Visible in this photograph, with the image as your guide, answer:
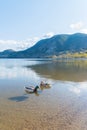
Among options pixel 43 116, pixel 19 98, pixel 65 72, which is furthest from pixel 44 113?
pixel 65 72

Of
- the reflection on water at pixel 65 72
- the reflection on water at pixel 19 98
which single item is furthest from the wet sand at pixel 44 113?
the reflection on water at pixel 65 72

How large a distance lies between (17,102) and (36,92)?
18.2ft

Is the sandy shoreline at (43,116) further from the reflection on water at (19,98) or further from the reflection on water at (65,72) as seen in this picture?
the reflection on water at (65,72)

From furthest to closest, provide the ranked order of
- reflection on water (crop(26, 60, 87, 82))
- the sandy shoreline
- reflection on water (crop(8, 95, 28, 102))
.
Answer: reflection on water (crop(26, 60, 87, 82)) < reflection on water (crop(8, 95, 28, 102)) < the sandy shoreline

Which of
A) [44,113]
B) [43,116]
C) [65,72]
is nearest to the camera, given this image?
[43,116]

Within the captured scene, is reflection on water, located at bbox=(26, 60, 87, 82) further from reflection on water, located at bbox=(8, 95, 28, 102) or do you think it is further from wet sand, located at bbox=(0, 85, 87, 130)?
wet sand, located at bbox=(0, 85, 87, 130)

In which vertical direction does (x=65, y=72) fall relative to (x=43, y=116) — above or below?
above

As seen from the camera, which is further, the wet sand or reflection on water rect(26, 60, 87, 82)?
reflection on water rect(26, 60, 87, 82)

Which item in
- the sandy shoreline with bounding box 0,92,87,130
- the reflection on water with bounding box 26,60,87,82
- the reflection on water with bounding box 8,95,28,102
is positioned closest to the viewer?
the sandy shoreline with bounding box 0,92,87,130

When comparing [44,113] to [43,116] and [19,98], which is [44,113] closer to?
[43,116]

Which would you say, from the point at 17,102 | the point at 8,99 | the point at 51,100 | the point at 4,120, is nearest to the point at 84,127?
the point at 4,120

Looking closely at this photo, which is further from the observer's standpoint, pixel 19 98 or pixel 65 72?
pixel 65 72

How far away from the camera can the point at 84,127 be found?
1293 centimetres

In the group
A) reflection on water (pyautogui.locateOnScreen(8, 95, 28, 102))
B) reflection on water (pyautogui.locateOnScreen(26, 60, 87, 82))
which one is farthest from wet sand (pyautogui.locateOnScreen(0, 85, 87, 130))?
reflection on water (pyautogui.locateOnScreen(26, 60, 87, 82))
